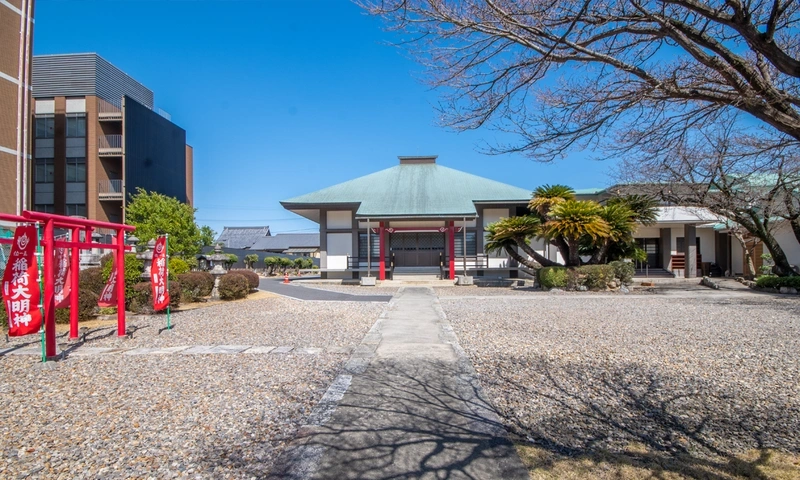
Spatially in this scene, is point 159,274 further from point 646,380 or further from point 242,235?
point 242,235

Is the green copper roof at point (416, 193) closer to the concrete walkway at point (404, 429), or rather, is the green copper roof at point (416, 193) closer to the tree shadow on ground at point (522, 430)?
the concrete walkway at point (404, 429)

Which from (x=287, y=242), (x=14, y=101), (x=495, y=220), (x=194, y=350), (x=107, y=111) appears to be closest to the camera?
(x=194, y=350)

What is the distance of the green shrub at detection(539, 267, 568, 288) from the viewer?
1739 cm

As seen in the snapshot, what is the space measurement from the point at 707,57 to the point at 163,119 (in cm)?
3597

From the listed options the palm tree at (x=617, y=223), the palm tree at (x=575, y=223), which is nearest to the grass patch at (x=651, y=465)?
the palm tree at (x=575, y=223)

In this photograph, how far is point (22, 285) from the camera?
6.01 m

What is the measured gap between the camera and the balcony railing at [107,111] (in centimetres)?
2858

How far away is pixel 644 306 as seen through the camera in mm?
12727

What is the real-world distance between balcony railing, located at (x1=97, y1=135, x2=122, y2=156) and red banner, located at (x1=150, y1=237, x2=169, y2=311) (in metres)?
23.3

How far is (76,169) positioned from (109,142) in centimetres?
254

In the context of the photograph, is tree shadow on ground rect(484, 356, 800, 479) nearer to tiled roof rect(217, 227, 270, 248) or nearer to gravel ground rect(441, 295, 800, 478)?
gravel ground rect(441, 295, 800, 478)

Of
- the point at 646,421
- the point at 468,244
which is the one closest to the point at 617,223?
the point at 468,244

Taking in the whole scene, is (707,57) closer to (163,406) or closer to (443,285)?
(163,406)

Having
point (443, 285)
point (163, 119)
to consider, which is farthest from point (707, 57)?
point (163, 119)
